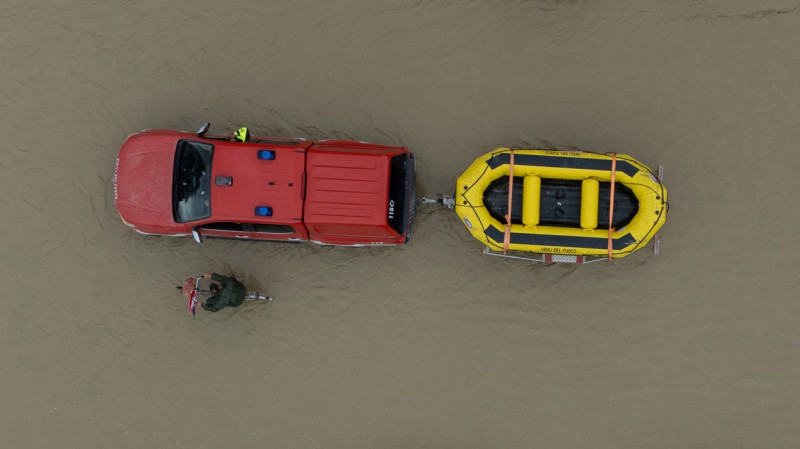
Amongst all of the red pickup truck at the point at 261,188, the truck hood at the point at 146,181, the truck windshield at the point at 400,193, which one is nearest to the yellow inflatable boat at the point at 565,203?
the truck windshield at the point at 400,193

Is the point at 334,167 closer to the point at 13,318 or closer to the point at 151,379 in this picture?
the point at 151,379

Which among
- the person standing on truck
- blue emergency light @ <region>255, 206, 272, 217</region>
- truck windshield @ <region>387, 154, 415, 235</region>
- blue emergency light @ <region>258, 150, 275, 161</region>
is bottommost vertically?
blue emergency light @ <region>255, 206, 272, 217</region>

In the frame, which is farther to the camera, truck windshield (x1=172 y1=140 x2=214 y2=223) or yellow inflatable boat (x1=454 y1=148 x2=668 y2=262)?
yellow inflatable boat (x1=454 y1=148 x2=668 y2=262)

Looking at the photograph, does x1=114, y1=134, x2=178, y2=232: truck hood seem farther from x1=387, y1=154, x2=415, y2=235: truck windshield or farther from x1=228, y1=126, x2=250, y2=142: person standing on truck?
x1=387, y1=154, x2=415, y2=235: truck windshield

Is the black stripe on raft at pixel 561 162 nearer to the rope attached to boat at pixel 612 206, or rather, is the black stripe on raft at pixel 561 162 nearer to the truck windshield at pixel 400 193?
the rope attached to boat at pixel 612 206

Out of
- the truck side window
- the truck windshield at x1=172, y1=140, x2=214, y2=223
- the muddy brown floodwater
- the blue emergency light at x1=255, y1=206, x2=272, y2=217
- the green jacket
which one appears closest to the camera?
the blue emergency light at x1=255, y1=206, x2=272, y2=217

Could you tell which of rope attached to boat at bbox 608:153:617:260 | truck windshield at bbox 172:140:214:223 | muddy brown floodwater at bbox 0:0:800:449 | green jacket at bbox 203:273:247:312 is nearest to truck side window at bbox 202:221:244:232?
truck windshield at bbox 172:140:214:223

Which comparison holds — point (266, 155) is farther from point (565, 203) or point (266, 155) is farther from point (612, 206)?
point (612, 206)
